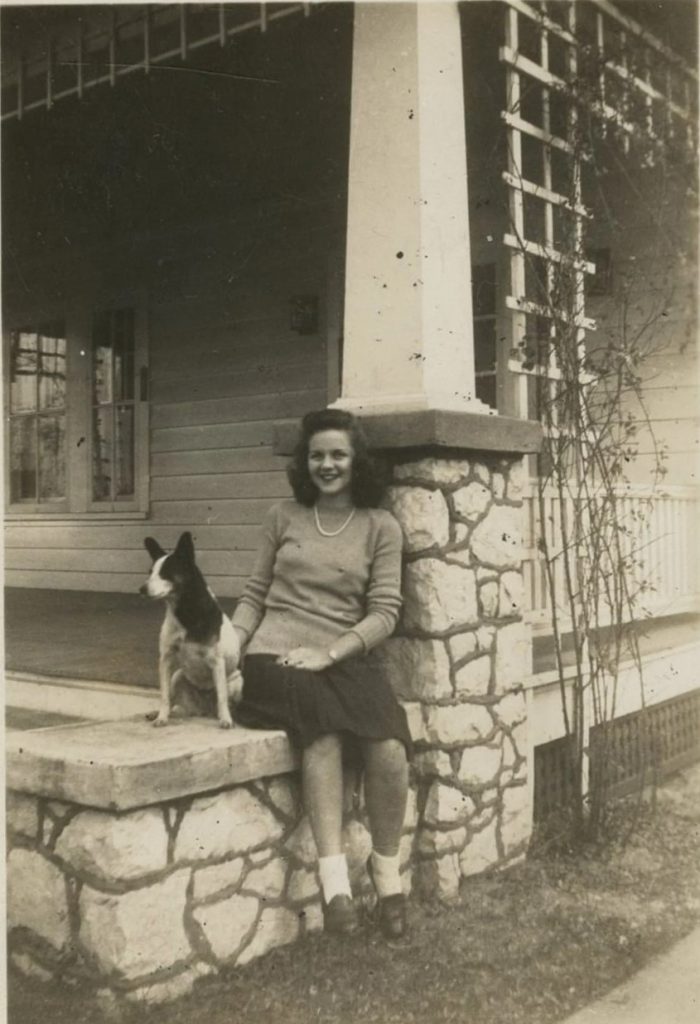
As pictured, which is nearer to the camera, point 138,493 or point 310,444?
point 310,444

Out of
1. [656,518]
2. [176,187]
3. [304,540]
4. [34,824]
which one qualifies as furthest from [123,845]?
[176,187]

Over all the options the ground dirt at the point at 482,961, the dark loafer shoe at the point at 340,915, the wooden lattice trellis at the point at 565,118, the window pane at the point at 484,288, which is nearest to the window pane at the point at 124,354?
the window pane at the point at 484,288

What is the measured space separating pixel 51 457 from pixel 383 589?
6073 mm

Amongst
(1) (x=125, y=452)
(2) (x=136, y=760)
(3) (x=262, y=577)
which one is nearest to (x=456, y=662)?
(3) (x=262, y=577)

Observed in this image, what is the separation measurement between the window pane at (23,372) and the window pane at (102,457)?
0.92 m

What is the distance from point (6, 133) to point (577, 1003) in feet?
19.0

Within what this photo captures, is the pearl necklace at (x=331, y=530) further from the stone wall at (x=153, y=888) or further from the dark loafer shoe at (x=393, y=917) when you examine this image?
the dark loafer shoe at (x=393, y=917)

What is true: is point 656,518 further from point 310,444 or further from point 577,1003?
point 577,1003

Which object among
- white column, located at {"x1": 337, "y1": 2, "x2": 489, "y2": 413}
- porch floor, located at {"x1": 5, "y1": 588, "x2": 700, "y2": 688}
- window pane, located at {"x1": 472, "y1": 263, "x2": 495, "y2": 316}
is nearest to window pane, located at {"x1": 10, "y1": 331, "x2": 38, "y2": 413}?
porch floor, located at {"x1": 5, "y1": 588, "x2": 700, "y2": 688}

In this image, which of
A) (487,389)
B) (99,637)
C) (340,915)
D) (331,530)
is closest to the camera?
(340,915)

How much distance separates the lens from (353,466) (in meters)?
3.67

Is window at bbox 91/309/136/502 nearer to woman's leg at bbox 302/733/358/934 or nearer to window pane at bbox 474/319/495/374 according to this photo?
window pane at bbox 474/319/495/374

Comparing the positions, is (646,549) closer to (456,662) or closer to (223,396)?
(456,662)

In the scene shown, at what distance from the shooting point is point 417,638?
3.76 metres
